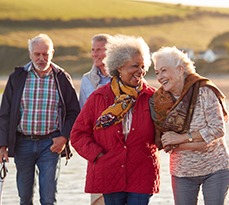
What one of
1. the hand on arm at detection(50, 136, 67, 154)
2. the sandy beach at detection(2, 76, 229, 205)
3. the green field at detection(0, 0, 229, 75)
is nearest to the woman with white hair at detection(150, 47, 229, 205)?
the hand on arm at detection(50, 136, 67, 154)

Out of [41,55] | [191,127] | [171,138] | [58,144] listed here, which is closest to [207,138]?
[191,127]

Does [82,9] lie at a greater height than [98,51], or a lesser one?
greater

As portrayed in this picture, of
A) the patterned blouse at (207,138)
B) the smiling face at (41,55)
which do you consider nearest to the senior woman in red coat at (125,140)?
the patterned blouse at (207,138)

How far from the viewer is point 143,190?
23.0 ft

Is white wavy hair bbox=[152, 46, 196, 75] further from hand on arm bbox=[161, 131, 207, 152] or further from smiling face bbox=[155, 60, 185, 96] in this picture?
hand on arm bbox=[161, 131, 207, 152]

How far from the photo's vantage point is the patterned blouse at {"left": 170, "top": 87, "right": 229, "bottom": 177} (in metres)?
6.75

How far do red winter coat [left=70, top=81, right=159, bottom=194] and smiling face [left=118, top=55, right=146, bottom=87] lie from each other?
0.34ft

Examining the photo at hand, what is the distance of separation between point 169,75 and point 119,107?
17.3 inches

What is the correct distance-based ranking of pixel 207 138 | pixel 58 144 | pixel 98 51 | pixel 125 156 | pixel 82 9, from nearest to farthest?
pixel 207 138 < pixel 125 156 < pixel 58 144 < pixel 98 51 < pixel 82 9

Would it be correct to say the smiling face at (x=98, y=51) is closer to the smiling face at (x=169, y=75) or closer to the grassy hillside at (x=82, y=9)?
the smiling face at (x=169, y=75)

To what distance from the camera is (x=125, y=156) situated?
699 centimetres

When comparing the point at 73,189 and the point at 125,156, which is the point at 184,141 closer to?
the point at 125,156

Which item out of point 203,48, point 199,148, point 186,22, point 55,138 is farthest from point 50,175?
point 186,22

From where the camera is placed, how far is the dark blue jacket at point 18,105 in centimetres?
830
